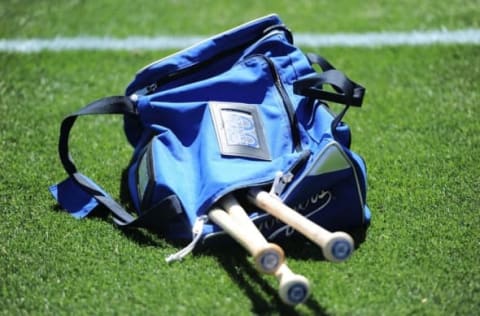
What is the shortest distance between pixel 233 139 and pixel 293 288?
0.77 metres

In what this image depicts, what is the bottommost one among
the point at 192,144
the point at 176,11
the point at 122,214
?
the point at 176,11

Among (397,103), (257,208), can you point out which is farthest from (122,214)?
(397,103)

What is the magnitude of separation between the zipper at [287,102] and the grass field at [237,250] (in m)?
0.41

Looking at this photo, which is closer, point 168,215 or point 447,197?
point 168,215

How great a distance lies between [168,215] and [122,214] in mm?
263

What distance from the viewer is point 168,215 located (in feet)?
8.92

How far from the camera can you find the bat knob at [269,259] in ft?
7.51

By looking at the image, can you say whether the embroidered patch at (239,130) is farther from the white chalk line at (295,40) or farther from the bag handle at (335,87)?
the white chalk line at (295,40)

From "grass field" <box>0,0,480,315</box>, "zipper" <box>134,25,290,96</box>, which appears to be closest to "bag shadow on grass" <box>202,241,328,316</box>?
"grass field" <box>0,0,480,315</box>

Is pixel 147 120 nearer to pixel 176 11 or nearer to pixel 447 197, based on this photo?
pixel 447 197

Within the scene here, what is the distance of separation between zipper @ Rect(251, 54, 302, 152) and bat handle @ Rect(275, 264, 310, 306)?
682 millimetres

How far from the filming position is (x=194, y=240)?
262 centimetres

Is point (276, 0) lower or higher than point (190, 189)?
lower

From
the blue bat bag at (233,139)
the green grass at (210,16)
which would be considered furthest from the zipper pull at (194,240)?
the green grass at (210,16)
